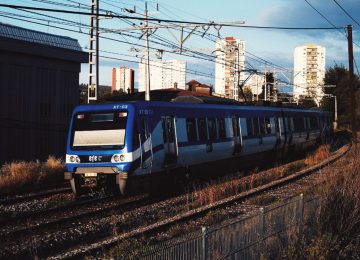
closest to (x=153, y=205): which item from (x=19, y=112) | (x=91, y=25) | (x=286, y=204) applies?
(x=286, y=204)

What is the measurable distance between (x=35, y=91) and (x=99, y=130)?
14.9m

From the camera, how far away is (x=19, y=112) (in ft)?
88.2

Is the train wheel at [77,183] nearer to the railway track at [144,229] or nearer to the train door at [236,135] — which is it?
the railway track at [144,229]

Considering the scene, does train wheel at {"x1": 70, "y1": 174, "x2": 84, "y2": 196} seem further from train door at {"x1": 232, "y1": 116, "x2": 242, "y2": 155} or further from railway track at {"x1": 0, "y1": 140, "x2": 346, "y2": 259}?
train door at {"x1": 232, "y1": 116, "x2": 242, "y2": 155}

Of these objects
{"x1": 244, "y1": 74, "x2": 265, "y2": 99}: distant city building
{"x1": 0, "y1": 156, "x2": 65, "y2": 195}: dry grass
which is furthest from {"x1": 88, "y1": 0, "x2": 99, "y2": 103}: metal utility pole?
{"x1": 244, "y1": 74, "x2": 265, "y2": 99}: distant city building

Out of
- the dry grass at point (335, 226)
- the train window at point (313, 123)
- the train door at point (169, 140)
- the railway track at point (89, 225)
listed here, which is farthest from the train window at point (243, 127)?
the train window at point (313, 123)

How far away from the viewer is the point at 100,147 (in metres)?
13.8

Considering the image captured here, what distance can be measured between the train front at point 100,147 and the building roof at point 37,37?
46.5ft

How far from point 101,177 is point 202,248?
7.88 m

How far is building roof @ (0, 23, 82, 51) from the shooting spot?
1075 inches

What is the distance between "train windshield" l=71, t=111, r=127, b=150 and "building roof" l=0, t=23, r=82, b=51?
1404 cm

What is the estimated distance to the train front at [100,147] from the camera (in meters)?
13.3

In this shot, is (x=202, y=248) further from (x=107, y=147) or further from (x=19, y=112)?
(x=19, y=112)

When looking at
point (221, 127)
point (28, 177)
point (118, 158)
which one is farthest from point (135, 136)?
point (28, 177)
